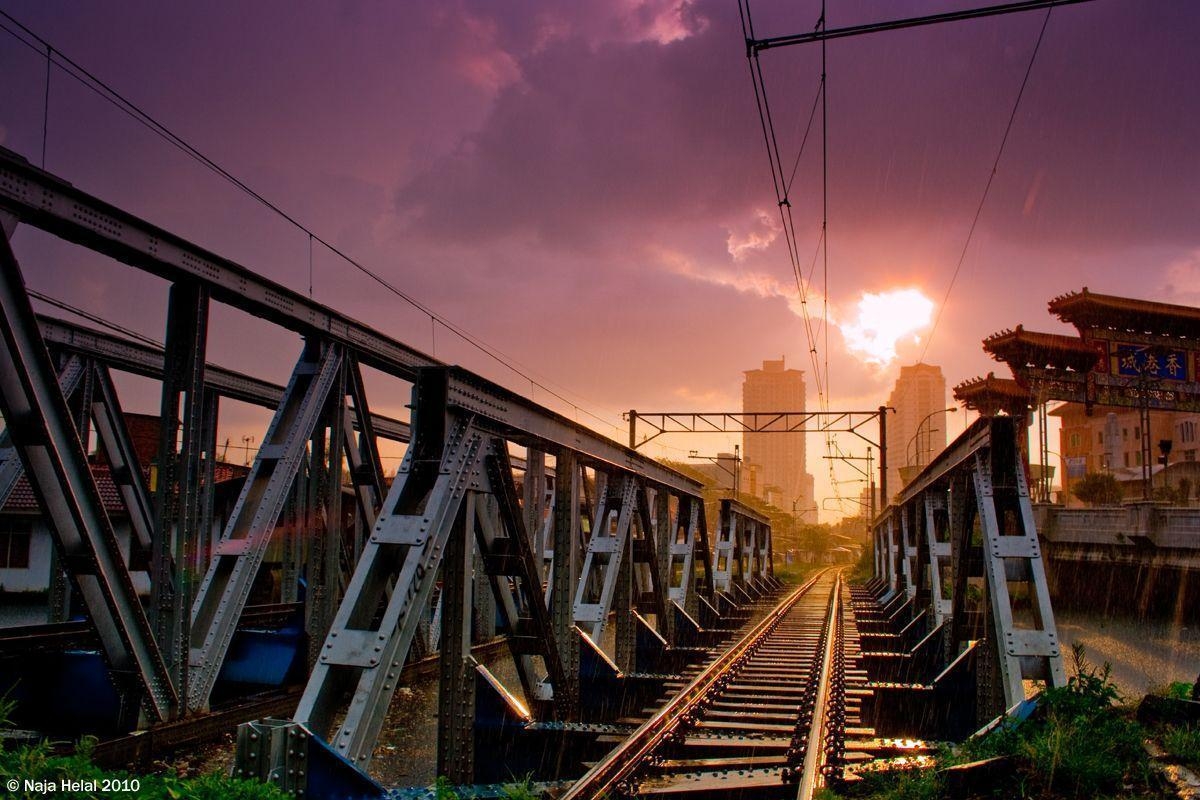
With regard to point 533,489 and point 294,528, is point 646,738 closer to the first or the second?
point 533,489

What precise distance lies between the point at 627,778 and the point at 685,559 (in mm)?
10100

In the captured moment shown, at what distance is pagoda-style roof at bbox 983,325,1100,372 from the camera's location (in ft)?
89.5

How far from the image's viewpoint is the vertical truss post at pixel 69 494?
20.0 ft

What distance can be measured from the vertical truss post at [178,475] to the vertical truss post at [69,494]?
38 cm

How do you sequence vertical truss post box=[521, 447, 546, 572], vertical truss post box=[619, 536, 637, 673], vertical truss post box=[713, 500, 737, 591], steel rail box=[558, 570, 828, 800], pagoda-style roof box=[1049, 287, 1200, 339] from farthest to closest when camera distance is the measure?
pagoda-style roof box=[1049, 287, 1200, 339] → vertical truss post box=[713, 500, 737, 591] → vertical truss post box=[619, 536, 637, 673] → vertical truss post box=[521, 447, 546, 572] → steel rail box=[558, 570, 828, 800]

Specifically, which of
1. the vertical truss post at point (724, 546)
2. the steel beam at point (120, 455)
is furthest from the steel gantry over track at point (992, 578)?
the steel beam at point (120, 455)

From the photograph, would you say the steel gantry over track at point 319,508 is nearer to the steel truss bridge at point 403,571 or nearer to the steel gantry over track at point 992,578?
the steel truss bridge at point 403,571

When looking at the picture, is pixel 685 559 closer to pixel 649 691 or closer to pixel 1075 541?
pixel 649 691

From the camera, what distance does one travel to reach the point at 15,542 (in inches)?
813

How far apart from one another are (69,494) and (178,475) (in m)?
1.44

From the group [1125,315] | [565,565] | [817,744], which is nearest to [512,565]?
[565,565]

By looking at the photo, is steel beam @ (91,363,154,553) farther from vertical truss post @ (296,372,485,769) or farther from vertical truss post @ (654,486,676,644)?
vertical truss post @ (654,486,676,644)

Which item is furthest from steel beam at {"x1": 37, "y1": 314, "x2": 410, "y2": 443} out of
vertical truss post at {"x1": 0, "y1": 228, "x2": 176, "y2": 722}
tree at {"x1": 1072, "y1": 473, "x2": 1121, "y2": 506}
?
tree at {"x1": 1072, "y1": 473, "x2": 1121, "y2": 506}

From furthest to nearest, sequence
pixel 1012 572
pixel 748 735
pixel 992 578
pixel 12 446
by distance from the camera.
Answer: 1. pixel 12 446
2. pixel 1012 572
3. pixel 992 578
4. pixel 748 735
